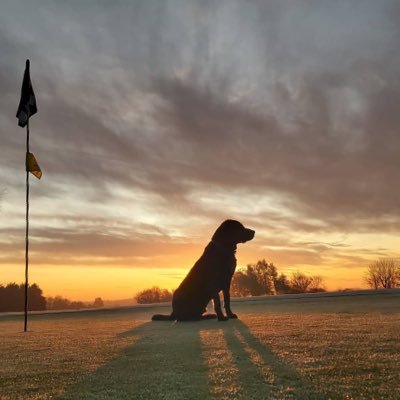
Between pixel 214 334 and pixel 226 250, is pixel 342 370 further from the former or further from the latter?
pixel 226 250

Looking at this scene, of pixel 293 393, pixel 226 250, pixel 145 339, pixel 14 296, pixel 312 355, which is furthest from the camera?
pixel 14 296

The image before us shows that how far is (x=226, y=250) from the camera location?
41.9ft

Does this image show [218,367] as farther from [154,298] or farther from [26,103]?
[154,298]

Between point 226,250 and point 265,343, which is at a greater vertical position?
point 226,250

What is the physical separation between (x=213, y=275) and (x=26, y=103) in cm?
953

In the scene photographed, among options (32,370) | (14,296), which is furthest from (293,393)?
(14,296)

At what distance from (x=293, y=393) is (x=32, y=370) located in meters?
4.14

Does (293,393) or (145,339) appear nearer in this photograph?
(293,393)

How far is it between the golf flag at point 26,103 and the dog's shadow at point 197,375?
419 inches

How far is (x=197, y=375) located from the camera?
5.37 m

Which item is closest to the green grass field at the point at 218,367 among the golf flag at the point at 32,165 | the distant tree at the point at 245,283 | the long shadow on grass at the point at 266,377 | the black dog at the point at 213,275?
the long shadow on grass at the point at 266,377

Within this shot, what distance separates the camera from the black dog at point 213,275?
497 inches

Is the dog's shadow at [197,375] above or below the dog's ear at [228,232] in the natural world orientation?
below

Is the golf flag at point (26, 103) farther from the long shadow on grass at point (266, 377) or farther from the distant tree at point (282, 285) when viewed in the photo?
the distant tree at point (282, 285)
